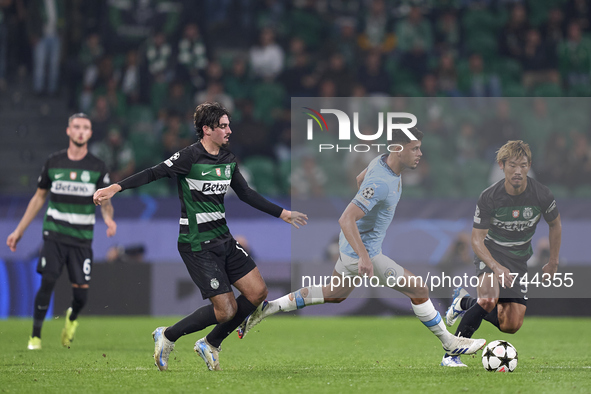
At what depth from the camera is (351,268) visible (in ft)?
24.7

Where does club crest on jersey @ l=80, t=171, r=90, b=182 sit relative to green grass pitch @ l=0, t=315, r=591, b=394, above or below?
above

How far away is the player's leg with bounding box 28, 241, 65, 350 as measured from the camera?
895 centimetres

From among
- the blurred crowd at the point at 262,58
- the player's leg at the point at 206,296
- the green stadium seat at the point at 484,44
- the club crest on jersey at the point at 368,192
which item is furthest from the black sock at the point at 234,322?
the green stadium seat at the point at 484,44

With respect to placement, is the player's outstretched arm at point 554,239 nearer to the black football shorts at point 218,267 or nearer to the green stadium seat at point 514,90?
the black football shorts at point 218,267

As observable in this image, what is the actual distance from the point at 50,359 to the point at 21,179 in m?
8.90

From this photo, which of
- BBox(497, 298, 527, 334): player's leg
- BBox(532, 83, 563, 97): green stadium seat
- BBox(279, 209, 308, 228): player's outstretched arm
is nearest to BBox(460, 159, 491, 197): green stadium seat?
BBox(532, 83, 563, 97): green stadium seat

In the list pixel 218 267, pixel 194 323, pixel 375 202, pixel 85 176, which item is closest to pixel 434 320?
pixel 375 202

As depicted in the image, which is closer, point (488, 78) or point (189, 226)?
point (189, 226)

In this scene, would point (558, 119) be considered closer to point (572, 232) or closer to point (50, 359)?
point (572, 232)

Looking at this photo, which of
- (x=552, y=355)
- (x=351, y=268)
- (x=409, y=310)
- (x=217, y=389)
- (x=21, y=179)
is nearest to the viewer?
(x=217, y=389)

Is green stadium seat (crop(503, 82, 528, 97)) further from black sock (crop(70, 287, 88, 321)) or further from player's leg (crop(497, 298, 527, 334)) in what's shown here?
black sock (crop(70, 287, 88, 321))

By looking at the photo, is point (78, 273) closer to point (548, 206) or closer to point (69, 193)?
point (69, 193)

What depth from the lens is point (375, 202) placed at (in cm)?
743

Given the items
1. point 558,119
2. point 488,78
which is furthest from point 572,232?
point 488,78
